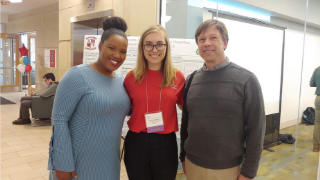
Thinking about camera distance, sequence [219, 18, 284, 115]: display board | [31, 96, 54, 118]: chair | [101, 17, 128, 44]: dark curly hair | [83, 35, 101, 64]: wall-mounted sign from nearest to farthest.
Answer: [101, 17, 128, 44]: dark curly hair, [219, 18, 284, 115]: display board, [83, 35, 101, 64]: wall-mounted sign, [31, 96, 54, 118]: chair

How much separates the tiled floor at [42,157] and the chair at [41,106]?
35 cm

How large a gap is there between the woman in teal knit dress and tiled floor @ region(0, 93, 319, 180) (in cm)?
203

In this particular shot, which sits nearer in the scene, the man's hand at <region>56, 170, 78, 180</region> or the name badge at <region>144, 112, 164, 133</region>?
the man's hand at <region>56, 170, 78, 180</region>

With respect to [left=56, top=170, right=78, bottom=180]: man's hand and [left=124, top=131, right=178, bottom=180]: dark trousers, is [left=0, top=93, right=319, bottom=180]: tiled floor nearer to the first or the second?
[left=124, top=131, right=178, bottom=180]: dark trousers

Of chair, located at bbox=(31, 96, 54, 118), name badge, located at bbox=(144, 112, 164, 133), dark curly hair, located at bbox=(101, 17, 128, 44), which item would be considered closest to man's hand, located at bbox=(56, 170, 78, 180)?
name badge, located at bbox=(144, 112, 164, 133)

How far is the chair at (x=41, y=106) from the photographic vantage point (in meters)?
5.89

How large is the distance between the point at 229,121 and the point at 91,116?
91 centimetres

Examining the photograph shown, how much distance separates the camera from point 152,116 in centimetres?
172

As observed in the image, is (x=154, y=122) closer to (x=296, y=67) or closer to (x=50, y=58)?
(x=296, y=67)

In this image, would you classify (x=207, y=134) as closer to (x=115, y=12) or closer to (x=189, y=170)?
(x=189, y=170)

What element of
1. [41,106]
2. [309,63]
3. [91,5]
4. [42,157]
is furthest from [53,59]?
[309,63]

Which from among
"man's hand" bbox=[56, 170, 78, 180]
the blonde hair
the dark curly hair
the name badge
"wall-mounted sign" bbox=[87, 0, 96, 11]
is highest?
"wall-mounted sign" bbox=[87, 0, 96, 11]

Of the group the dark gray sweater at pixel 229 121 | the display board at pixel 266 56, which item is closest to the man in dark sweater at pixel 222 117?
the dark gray sweater at pixel 229 121

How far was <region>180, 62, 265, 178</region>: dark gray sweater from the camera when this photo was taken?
1.49m
